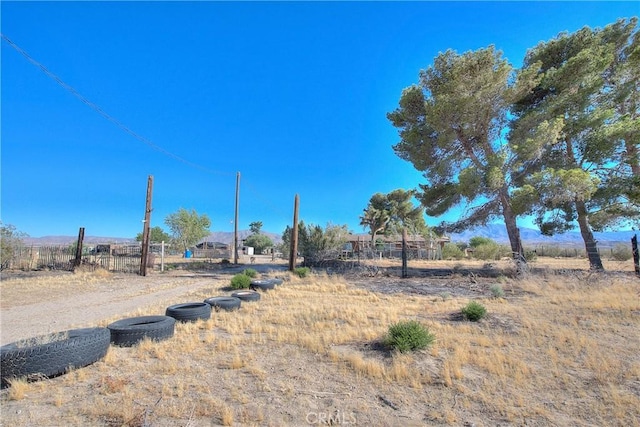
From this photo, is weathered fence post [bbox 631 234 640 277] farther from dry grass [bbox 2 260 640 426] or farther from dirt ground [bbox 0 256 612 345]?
dry grass [bbox 2 260 640 426]

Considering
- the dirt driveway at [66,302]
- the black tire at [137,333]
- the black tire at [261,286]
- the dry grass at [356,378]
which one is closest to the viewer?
the dry grass at [356,378]

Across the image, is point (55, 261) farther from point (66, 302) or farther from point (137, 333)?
point (137, 333)

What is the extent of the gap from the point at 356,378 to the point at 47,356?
3642 millimetres

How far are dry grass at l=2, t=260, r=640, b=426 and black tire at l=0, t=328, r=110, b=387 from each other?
6.4 inches

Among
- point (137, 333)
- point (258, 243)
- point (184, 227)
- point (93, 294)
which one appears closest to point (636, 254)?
point (137, 333)

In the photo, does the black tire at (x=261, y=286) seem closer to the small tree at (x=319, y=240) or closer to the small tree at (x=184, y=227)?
the small tree at (x=319, y=240)

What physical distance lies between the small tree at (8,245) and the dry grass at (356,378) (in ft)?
58.7

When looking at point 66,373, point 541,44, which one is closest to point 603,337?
point 66,373

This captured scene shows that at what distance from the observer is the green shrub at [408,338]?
481 cm

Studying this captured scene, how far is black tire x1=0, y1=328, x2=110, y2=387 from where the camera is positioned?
3676 mm

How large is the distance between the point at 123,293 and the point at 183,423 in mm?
10655

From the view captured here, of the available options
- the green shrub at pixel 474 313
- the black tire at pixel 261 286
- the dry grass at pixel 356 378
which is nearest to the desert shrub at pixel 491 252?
the black tire at pixel 261 286

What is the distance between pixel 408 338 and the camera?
4.85m

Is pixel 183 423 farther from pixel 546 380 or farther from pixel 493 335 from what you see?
pixel 493 335
